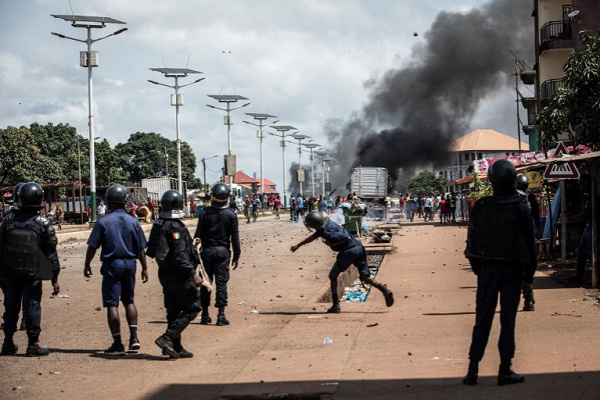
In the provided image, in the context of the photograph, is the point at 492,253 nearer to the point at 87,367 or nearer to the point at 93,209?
the point at 87,367

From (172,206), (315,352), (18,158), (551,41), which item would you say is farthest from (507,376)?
(18,158)

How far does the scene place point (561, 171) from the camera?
14.5 meters

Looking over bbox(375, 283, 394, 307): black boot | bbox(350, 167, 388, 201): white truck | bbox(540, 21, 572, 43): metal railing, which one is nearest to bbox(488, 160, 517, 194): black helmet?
bbox(375, 283, 394, 307): black boot

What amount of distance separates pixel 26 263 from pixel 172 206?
4.89ft

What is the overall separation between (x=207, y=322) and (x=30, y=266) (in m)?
2.80

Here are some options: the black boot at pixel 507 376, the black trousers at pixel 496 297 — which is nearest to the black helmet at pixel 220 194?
the black trousers at pixel 496 297

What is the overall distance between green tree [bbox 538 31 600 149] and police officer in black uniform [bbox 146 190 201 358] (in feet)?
30.3

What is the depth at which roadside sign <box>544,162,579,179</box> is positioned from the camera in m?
14.4

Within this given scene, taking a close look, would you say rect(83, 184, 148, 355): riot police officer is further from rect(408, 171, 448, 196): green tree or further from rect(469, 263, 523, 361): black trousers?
rect(408, 171, 448, 196): green tree

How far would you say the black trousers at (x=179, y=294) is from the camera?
27.4ft

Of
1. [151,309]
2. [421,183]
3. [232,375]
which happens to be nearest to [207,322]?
[151,309]

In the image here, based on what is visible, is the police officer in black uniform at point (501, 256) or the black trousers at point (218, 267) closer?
the police officer in black uniform at point (501, 256)

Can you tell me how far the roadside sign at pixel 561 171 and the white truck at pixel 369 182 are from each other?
36361mm

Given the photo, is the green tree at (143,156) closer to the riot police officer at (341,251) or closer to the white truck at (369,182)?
the white truck at (369,182)
